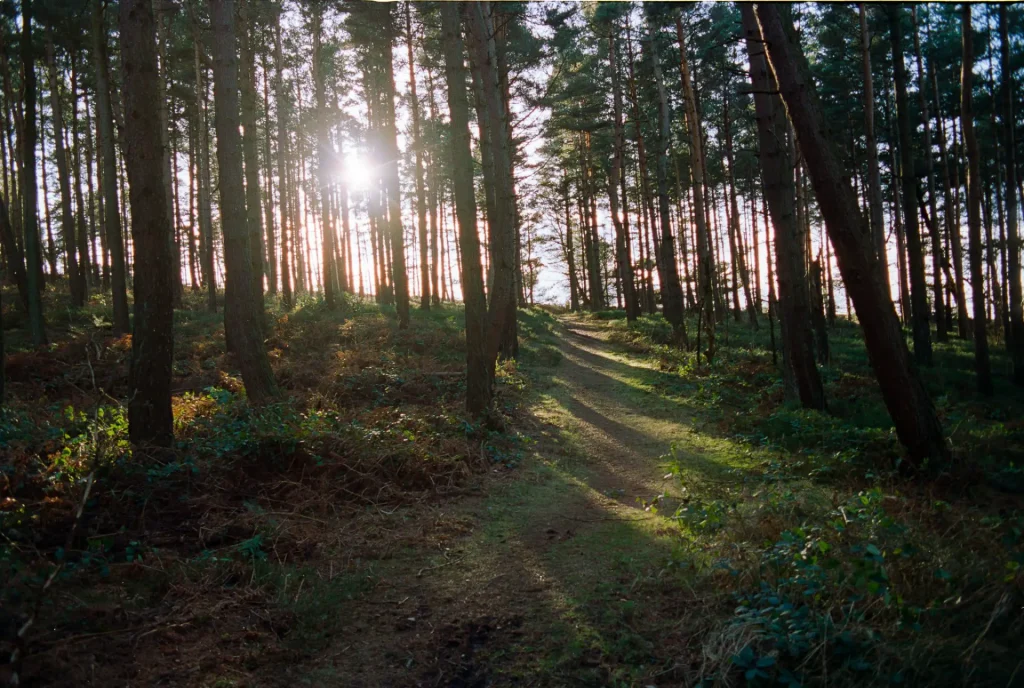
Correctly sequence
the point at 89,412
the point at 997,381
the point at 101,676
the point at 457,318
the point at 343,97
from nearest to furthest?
the point at 101,676 < the point at 89,412 < the point at 997,381 < the point at 457,318 < the point at 343,97

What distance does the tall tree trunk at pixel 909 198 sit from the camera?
1474 centimetres

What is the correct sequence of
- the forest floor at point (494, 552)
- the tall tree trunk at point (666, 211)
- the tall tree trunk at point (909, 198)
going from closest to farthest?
the forest floor at point (494, 552) → the tall tree trunk at point (909, 198) → the tall tree trunk at point (666, 211)

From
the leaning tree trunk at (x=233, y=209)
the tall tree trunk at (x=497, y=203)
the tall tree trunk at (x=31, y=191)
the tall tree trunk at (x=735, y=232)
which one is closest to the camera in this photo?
the leaning tree trunk at (x=233, y=209)

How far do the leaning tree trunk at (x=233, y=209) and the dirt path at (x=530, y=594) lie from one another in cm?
481

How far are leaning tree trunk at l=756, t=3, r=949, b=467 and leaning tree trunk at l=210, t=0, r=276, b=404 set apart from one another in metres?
7.84

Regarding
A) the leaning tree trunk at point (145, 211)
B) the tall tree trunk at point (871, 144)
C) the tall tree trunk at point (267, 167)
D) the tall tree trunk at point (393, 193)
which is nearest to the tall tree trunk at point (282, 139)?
the tall tree trunk at point (267, 167)

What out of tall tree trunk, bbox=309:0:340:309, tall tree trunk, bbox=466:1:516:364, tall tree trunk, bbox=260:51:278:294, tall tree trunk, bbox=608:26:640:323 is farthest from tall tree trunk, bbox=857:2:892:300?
tall tree trunk, bbox=260:51:278:294

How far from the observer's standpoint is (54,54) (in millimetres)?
19500

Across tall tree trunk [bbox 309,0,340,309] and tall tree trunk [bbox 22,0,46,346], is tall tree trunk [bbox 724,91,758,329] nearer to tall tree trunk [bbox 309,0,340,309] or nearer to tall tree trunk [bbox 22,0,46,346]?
tall tree trunk [bbox 309,0,340,309]

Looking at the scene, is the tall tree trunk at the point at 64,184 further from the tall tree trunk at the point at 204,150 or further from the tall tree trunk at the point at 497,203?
the tall tree trunk at the point at 497,203

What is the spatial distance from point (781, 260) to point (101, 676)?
34.1 ft

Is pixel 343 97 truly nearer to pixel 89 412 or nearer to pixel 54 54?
pixel 54 54

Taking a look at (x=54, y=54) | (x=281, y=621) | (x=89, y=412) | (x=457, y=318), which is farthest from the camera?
(x=457, y=318)

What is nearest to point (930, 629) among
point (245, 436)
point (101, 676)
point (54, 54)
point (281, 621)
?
point (281, 621)
